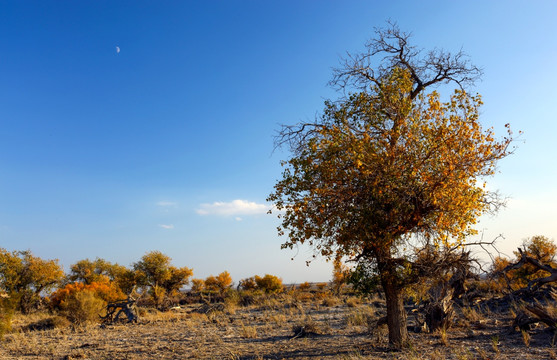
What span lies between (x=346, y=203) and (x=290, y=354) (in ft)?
16.4

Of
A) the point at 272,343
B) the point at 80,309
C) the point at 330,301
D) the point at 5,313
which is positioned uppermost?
the point at 5,313

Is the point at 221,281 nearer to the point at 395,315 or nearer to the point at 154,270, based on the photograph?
the point at 154,270

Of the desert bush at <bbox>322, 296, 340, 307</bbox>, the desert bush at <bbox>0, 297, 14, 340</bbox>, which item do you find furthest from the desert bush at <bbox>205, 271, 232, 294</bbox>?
the desert bush at <bbox>0, 297, 14, 340</bbox>

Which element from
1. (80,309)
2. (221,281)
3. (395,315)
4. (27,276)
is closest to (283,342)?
(395,315)

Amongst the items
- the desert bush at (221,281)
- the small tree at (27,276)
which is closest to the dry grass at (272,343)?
the small tree at (27,276)

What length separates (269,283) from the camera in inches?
1756

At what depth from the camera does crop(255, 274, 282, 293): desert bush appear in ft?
144

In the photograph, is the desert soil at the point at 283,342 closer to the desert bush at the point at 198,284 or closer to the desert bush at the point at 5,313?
the desert bush at the point at 5,313

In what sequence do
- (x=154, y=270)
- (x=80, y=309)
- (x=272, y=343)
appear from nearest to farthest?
(x=272, y=343), (x=80, y=309), (x=154, y=270)

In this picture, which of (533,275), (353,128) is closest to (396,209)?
(353,128)

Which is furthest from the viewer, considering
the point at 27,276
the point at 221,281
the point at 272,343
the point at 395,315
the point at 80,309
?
the point at 221,281

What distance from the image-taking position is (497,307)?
17781mm

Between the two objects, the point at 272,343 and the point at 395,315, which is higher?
the point at 395,315

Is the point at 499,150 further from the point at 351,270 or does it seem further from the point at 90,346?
the point at 90,346
